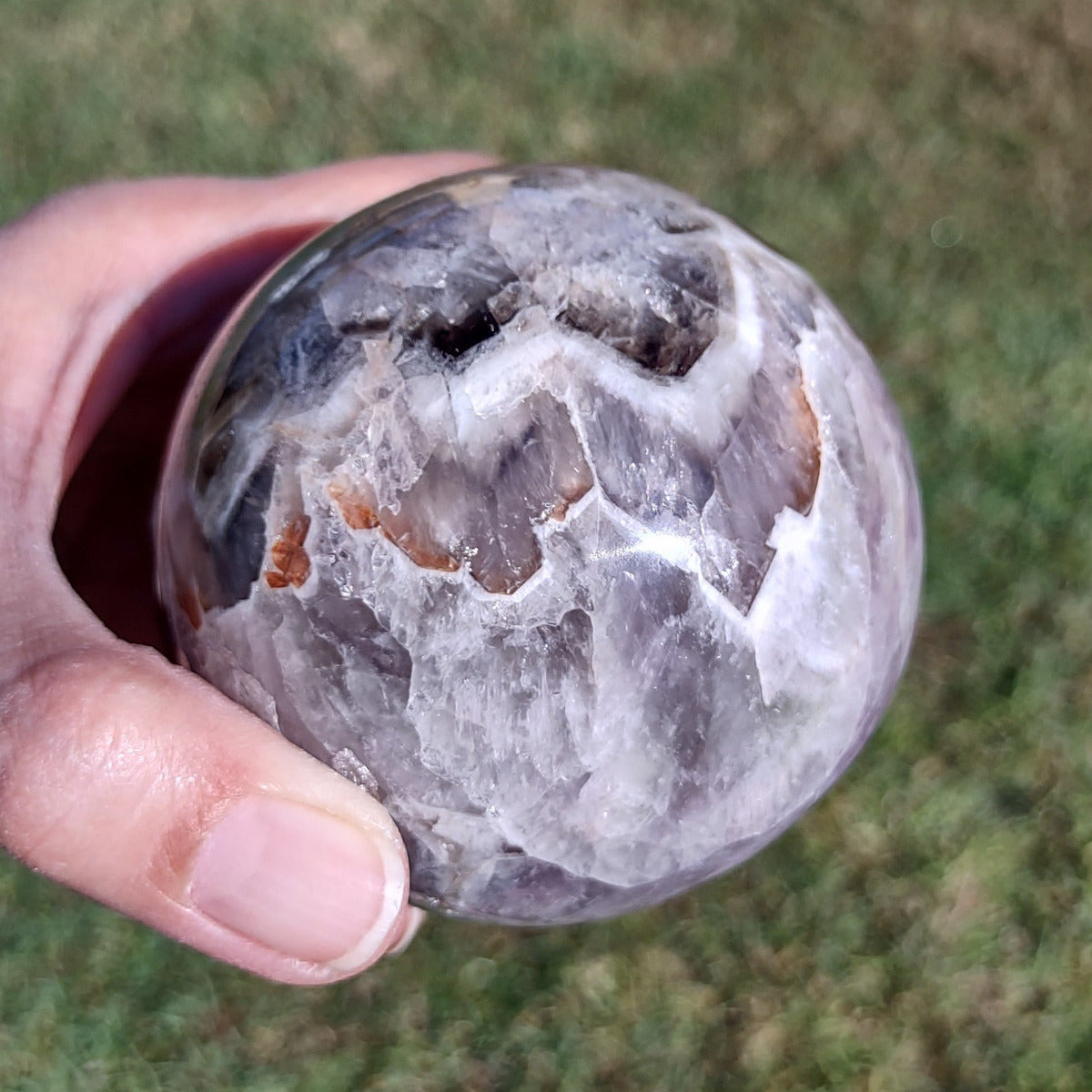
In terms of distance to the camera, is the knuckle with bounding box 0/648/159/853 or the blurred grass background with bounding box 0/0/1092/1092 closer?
the knuckle with bounding box 0/648/159/853

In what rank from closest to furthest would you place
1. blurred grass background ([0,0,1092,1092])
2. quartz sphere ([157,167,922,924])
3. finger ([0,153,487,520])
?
quartz sphere ([157,167,922,924]), finger ([0,153,487,520]), blurred grass background ([0,0,1092,1092])

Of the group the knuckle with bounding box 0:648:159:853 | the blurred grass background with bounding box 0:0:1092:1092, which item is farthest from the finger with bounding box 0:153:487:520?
the blurred grass background with bounding box 0:0:1092:1092

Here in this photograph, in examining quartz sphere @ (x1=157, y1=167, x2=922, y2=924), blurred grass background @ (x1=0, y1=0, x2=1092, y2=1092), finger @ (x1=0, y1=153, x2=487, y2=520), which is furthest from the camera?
blurred grass background @ (x1=0, y1=0, x2=1092, y2=1092)

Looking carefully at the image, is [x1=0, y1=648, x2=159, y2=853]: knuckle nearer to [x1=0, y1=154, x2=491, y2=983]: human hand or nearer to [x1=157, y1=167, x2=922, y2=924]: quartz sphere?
[x1=0, y1=154, x2=491, y2=983]: human hand

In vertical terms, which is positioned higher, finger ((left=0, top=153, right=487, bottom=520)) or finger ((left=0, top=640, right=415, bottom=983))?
finger ((left=0, top=153, right=487, bottom=520))

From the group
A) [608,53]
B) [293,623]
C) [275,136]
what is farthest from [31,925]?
[608,53]

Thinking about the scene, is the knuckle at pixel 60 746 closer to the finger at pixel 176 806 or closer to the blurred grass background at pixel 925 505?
the finger at pixel 176 806
